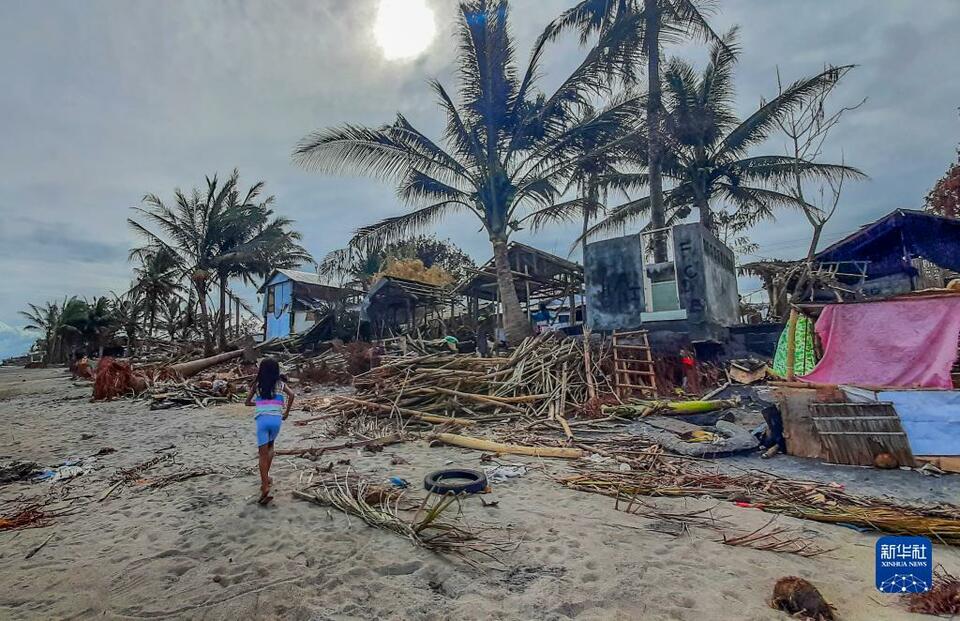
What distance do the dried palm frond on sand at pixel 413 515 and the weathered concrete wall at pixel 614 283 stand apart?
8940 millimetres

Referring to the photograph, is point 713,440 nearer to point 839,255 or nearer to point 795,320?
point 795,320

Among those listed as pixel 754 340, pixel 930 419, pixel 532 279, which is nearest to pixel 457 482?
pixel 930 419

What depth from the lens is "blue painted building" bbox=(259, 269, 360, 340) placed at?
1041 inches

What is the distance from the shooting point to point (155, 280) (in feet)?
80.1

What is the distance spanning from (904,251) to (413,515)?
18.8m

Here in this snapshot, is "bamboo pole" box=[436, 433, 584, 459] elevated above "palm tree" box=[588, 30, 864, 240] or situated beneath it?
situated beneath

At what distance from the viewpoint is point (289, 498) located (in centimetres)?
436

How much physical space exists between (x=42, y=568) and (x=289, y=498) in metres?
1.75

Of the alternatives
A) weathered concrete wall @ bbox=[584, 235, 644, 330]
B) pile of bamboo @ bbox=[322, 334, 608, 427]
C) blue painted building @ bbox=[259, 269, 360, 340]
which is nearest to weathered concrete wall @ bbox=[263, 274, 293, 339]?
blue painted building @ bbox=[259, 269, 360, 340]

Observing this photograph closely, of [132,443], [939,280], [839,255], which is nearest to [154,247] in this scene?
[132,443]

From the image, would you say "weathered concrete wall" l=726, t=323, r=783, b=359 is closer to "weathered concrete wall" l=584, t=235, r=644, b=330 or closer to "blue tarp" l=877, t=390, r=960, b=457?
"weathered concrete wall" l=584, t=235, r=644, b=330

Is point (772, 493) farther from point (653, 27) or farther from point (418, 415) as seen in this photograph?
point (653, 27)

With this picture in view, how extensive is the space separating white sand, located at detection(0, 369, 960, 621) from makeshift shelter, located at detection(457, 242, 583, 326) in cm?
1134

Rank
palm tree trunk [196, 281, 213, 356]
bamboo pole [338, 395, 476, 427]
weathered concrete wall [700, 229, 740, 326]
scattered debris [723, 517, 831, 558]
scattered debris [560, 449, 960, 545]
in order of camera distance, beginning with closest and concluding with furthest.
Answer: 1. scattered debris [723, 517, 831, 558]
2. scattered debris [560, 449, 960, 545]
3. bamboo pole [338, 395, 476, 427]
4. weathered concrete wall [700, 229, 740, 326]
5. palm tree trunk [196, 281, 213, 356]
